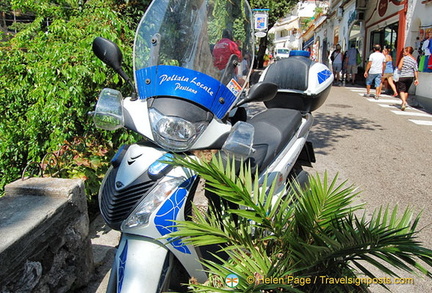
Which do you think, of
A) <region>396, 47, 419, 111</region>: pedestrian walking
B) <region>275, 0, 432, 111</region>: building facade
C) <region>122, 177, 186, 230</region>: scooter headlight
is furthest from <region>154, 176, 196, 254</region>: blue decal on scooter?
<region>275, 0, 432, 111</region>: building facade

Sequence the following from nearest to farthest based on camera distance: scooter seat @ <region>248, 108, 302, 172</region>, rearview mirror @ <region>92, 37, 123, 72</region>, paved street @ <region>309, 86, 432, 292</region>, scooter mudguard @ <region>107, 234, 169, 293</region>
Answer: scooter mudguard @ <region>107, 234, 169, 293</region> → rearview mirror @ <region>92, 37, 123, 72</region> → scooter seat @ <region>248, 108, 302, 172</region> → paved street @ <region>309, 86, 432, 292</region>

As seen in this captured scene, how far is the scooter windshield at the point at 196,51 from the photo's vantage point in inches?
77.2

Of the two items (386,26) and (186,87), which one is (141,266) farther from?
(386,26)

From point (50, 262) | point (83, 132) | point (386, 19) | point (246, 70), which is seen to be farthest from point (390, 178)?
point (386, 19)

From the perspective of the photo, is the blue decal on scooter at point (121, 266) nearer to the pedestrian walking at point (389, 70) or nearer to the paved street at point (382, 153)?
the paved street at point (382, 153)

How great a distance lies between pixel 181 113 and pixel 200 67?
31 cm

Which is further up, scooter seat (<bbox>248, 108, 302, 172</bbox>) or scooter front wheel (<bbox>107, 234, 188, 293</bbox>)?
scooter seat (<bbox>248, 108, 302, 172</bbox>)

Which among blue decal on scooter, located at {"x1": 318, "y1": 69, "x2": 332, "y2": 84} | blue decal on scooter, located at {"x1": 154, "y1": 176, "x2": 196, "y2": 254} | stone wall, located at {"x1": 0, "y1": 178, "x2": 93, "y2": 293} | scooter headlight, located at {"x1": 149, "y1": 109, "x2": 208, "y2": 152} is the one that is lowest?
stone wall, located at {"x1": 0, "y1": 178, "x2": 93, "y2": 293}

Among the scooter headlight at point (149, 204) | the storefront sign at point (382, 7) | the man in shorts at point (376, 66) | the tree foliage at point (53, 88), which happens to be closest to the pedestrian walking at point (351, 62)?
the storefront sign at point (382, 7)

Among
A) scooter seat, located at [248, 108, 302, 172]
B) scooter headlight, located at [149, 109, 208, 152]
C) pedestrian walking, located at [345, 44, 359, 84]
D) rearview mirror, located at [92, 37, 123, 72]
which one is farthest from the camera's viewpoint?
pedestrian walking, located at [345, 44, 359, 84]

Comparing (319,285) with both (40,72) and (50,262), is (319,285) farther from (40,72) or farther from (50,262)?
(40,72)

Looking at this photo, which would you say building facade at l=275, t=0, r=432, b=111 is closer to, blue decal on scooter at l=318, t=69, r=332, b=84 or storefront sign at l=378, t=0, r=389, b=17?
storefront sign at l=378, t=0, r=389, b=17

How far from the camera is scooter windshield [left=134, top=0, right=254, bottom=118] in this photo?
1962 mm

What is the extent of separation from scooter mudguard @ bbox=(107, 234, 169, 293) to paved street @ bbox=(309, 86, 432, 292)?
163 cm
